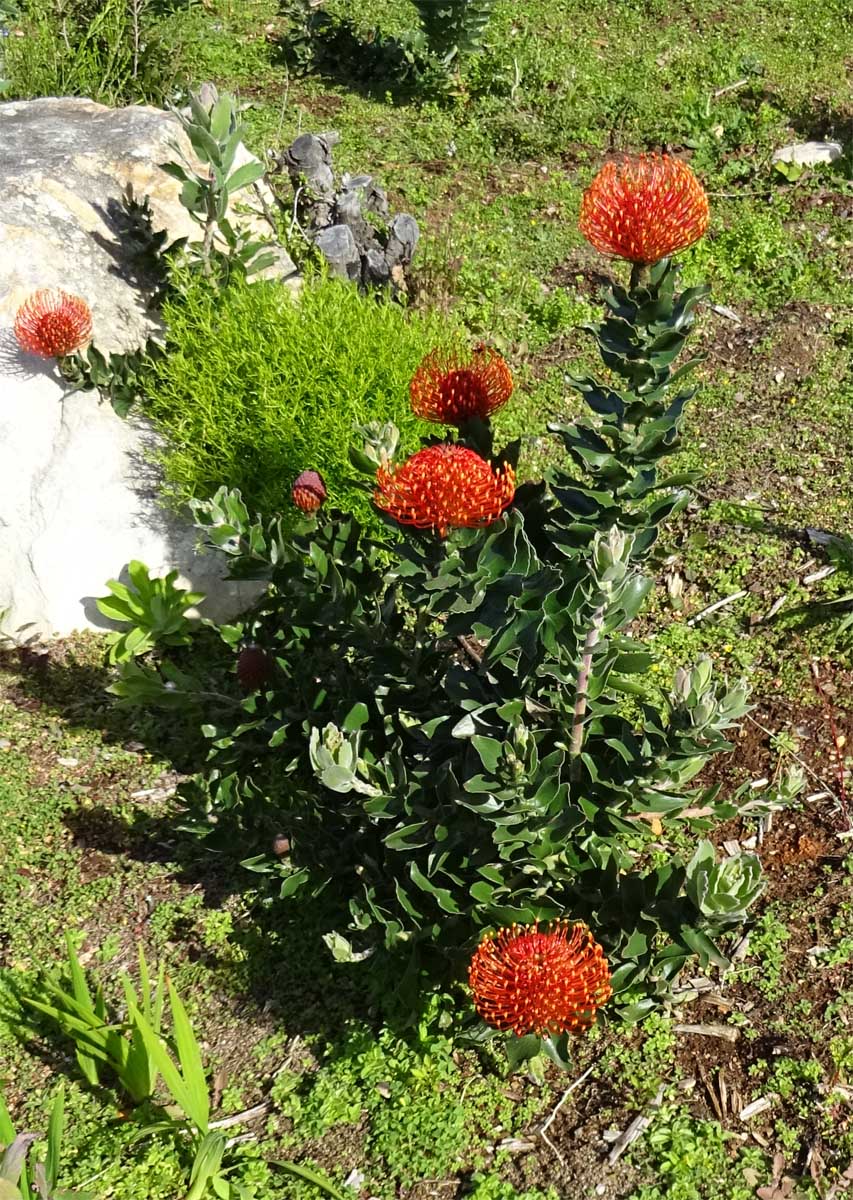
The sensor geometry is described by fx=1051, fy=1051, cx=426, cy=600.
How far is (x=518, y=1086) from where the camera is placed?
2.73 metres

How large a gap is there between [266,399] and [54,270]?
1.19 m

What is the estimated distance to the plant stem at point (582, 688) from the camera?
214 cm

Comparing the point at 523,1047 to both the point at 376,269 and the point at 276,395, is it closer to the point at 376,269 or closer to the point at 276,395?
the point at 276,395

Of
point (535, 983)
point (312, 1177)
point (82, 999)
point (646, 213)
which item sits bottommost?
point (312, 1177)

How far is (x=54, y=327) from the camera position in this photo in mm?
3654

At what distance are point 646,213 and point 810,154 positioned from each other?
5.08 m

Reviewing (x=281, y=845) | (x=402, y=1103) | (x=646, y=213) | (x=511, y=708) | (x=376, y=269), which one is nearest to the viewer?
(x=646, y=213)

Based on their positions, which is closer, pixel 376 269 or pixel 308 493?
pixel 308 493

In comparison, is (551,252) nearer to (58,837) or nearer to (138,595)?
(138,595)

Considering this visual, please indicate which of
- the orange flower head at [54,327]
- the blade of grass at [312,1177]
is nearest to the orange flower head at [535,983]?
the blade of grass at [312,1177]

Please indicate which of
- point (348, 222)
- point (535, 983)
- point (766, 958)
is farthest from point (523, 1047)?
point (348, 222)

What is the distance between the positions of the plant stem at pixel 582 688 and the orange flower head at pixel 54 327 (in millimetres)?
2342

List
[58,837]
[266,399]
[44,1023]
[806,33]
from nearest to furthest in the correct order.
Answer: [44,1023] < [58,837] < [266,399] < [806,33]

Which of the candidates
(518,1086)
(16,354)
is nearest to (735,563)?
(518,1086)
